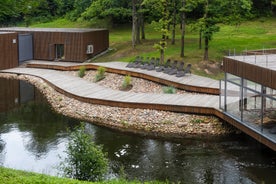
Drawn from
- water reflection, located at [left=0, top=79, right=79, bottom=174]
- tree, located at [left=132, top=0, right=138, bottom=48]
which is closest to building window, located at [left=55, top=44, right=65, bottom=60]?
tree, located at [left=132, top=0, right=138, bottom=48]

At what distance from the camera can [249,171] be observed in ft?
42.8

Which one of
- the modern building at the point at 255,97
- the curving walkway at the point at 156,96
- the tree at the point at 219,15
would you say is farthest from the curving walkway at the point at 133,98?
the tree at the point at 219,15

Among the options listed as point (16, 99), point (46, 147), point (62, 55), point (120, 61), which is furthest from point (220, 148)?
point (62, 55)

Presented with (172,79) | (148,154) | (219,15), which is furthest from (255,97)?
(219,15)

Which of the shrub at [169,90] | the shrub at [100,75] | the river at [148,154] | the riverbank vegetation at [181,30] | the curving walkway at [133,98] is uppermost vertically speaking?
the riverbank vegetation at [181,30]

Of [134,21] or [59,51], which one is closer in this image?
[134,21]

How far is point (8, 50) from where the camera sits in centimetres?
3166

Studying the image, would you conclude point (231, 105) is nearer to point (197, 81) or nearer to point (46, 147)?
point (197, 81)

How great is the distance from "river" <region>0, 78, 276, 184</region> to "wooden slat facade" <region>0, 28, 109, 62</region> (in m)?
13.5

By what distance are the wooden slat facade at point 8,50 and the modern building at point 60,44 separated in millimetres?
118

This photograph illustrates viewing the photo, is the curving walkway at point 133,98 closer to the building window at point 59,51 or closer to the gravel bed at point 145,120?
the gravel bed at point 145,120

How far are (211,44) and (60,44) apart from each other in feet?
39.2

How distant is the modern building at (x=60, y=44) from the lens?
32.2 meters

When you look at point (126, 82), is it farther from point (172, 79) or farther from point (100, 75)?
point (100, 75)
